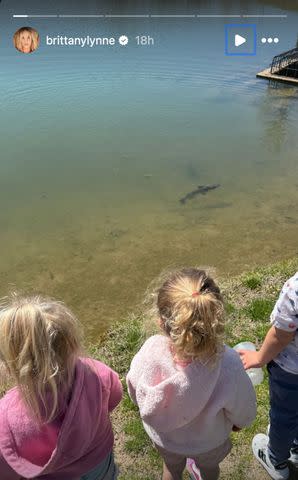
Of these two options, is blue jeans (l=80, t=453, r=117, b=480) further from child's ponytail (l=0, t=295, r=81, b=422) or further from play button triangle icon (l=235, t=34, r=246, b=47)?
play button triangle icon (l=235, t=34, r=246, b=47)

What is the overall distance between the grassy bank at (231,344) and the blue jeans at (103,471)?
2.01 feet

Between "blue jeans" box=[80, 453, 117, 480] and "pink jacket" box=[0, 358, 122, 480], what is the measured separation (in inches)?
4.0

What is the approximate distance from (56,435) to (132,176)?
22.9 feet

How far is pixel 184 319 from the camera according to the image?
167 cm

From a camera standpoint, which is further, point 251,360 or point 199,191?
point 199,191

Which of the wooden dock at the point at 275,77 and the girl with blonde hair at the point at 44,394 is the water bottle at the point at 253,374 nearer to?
the girl with blonde hair at the point at 44,394

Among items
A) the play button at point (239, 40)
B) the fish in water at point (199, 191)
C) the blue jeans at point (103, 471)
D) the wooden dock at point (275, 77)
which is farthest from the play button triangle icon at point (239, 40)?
the blue jeans at point (103, 471)

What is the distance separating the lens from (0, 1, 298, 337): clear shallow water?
604 centimetres

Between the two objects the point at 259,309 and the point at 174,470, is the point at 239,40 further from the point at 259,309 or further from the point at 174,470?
the point at 174,470

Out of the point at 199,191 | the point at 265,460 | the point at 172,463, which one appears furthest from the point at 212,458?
the point at 199,191

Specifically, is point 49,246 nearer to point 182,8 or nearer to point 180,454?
point 180,454

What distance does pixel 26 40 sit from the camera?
18.6 meters

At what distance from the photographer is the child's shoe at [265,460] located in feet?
A: 8.30

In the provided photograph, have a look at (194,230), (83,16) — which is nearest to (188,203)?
(194,230)
